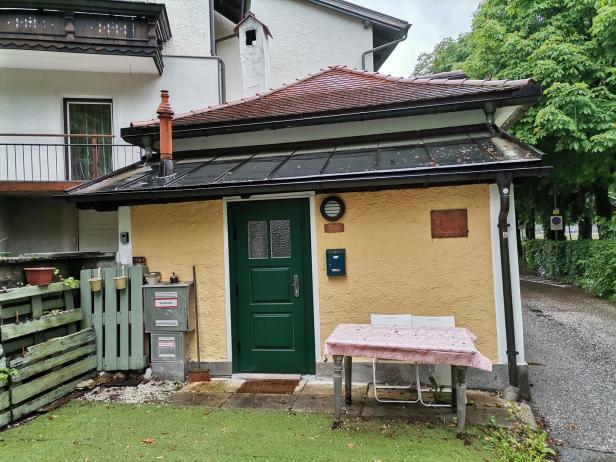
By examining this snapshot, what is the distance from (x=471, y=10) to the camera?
57.2 ft

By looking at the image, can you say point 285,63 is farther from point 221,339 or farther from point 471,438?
point 471,438

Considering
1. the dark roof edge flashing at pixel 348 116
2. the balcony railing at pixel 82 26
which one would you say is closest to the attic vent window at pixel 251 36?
the balcony railing at pixel 82 26

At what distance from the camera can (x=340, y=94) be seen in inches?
263

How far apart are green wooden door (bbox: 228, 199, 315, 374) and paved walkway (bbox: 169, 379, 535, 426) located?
0.46 m

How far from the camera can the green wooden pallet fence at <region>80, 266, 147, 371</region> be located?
529 centimetres

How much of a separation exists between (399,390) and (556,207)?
1361 centimetres

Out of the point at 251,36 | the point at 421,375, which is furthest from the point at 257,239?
the point at 251,36

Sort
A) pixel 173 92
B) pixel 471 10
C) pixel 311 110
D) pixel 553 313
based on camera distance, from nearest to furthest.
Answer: pixel 311 110
pixel 553 313
pixel 173 92
pixel 471 10

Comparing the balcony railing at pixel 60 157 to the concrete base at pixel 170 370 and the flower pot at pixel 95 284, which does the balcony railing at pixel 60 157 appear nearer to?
the flower pot at pixel 95 284

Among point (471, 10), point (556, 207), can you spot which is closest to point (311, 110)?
point (556, 207)

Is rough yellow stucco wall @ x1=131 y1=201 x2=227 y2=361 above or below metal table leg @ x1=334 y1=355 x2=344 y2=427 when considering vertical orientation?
above

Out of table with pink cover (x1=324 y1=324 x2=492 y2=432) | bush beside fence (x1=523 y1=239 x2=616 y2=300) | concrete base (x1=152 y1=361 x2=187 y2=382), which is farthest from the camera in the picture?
bush beside fence (x1=523 y1=239 x2=616 y2=300)

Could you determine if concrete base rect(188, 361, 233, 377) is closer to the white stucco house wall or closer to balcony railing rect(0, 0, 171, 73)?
the white stucco house wall

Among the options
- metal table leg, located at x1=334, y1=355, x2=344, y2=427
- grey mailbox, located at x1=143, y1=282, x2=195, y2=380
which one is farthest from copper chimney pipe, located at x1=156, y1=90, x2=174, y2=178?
metal table leg, located at x1=334, y1=355, x2=344, y2=427
